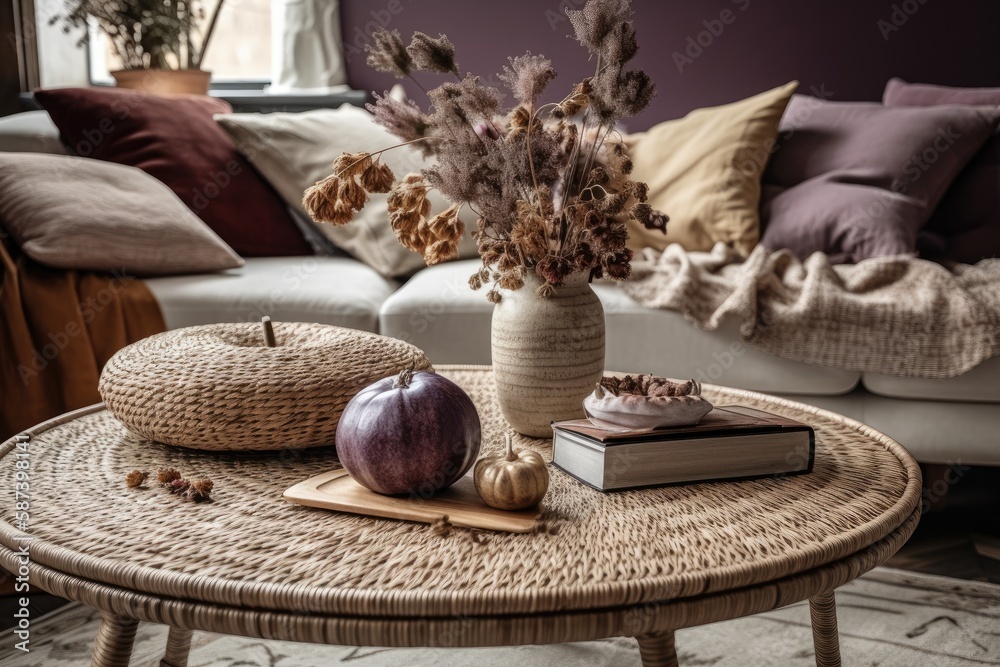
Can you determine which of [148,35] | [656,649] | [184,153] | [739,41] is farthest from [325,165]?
[656,649]

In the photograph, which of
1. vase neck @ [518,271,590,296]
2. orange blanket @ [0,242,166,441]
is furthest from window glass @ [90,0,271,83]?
vase neck @ [518,271,590,296]

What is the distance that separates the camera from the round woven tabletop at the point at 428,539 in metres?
0.65

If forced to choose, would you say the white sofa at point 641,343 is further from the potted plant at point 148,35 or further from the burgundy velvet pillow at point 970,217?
the potted plant at point 148,35

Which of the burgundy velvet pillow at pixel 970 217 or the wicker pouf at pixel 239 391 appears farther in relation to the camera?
the burgundy velvet pillow at pixel 970 217

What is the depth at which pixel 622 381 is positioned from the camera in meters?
0.92

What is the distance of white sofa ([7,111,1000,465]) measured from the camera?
175 cm

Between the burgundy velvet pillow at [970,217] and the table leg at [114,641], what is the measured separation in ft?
6.57

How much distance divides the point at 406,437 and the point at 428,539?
0.11 metres

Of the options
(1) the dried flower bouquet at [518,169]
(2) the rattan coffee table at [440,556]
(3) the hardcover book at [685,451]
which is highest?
(1) the dried flower bouquet at [518,169]

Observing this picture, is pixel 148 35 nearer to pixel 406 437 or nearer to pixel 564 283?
pixel 564 283

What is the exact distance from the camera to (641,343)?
1.88 meters

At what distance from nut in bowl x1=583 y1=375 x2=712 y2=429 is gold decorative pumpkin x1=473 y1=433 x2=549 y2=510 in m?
0.11

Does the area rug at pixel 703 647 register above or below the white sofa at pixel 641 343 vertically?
below

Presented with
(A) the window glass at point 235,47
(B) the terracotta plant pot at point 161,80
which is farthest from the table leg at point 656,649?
(A) the window glass at point 235,47
